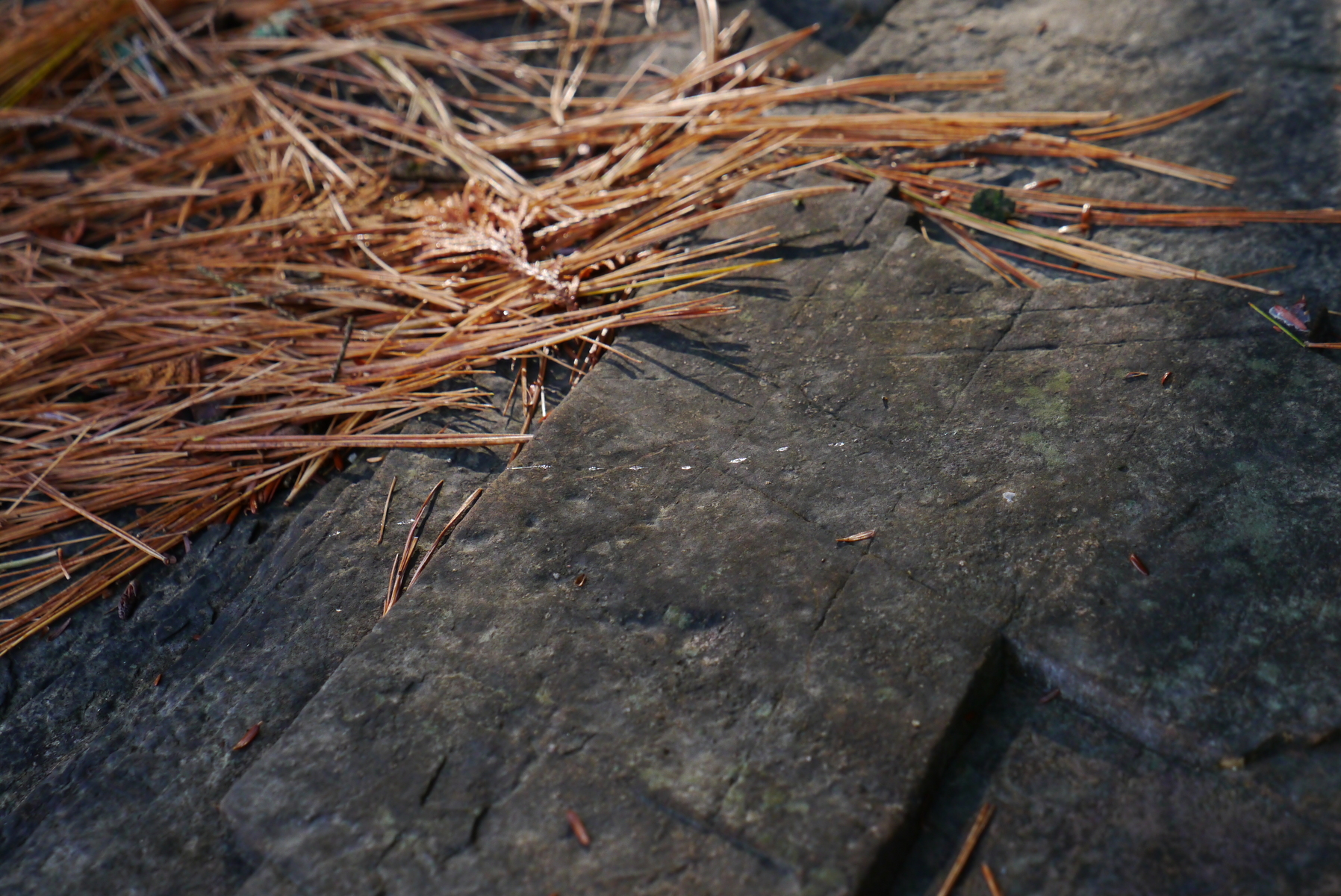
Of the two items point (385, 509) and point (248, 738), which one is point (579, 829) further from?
point (385, 509)

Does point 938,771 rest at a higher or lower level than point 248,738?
lower

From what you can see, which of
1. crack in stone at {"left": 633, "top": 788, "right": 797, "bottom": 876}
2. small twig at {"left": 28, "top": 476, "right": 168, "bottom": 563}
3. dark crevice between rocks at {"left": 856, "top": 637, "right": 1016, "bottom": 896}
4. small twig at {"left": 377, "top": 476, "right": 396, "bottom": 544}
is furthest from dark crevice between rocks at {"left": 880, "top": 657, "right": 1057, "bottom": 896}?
small twig at {"left": 28, "top": 476, "right": 168, "bottom": 563}

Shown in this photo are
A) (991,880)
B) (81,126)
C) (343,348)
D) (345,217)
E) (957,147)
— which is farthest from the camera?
(81,126)

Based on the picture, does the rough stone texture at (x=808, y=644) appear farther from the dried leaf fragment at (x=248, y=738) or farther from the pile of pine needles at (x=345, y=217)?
the pile of pine needles at (x=345, y=217)

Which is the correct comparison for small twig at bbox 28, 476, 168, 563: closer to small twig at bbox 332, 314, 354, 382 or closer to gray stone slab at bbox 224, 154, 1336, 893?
small twig at bbox 332, 314, 354, 382

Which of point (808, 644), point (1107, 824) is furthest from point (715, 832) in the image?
point (1107, 824)

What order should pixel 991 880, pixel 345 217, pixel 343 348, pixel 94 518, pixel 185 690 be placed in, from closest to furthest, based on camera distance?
pixel 991 880
pixel 185 690
pixel 94 518
pixel 343 348
pixel 345 217
